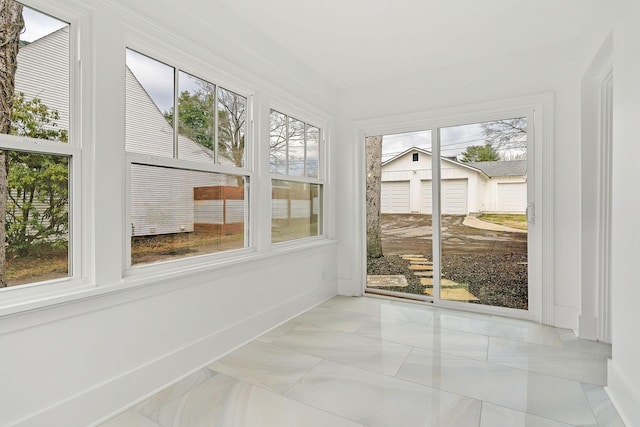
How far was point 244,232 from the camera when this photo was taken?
9.38 feet

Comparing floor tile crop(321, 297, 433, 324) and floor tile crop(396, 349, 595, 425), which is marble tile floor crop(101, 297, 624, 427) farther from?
floor tile crop(321, 297, 433, 324)

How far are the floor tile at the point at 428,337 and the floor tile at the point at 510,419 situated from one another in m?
0.65

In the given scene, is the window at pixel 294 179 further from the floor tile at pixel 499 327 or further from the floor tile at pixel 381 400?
the floor tile at pixel 499 327

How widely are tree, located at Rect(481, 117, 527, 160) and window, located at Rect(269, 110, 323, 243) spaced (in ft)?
6.01

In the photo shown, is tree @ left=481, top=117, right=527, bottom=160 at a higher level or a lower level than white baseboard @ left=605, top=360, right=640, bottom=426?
higher

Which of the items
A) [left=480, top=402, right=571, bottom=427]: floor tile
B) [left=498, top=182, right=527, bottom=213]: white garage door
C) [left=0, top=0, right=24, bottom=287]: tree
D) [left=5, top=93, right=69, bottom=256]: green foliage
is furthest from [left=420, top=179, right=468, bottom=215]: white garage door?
[left=0, top=0, right=24, bottom=287]: tree

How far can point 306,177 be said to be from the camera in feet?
12.0

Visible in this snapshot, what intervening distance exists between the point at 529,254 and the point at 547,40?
1939mm

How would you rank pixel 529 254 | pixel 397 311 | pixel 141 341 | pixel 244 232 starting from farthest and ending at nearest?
1. pixel 397 311
2. pixel 529 254
3. pixel 244 232
4. pixel 141 341

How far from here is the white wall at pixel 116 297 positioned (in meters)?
1.55

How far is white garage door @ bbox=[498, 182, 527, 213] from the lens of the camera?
3.29 m

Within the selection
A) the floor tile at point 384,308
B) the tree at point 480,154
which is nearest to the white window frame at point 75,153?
the floor tile at point 384,308

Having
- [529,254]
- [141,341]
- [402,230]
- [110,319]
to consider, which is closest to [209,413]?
[141,341]

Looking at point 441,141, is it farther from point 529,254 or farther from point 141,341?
point 141,341
